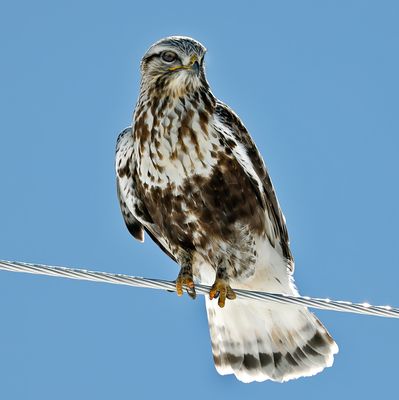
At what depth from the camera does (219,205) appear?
20.8ft

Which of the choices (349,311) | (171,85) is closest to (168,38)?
(171,85)

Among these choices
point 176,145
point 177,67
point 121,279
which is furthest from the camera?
point 177,67

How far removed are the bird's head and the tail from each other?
1671 mm

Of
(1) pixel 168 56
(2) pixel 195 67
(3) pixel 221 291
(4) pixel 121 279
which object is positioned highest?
(1) pixel 168 56

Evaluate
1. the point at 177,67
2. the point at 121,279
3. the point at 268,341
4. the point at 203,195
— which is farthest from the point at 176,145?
the point at 268,341

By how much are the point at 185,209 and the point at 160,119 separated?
1.97ft

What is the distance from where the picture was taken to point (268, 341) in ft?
23.3

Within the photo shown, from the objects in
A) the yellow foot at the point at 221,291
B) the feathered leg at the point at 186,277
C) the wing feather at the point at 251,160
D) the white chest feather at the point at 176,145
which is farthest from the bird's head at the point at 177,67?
the yellow foot at the point at 221,291

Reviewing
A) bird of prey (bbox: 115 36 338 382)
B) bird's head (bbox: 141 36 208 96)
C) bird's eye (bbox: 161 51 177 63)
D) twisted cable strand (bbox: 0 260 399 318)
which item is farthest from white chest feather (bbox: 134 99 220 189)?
twisted cable strand (bbox: 0 260 399 318)

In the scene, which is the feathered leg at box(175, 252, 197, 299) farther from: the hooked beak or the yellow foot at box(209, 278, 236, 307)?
the hooked beak

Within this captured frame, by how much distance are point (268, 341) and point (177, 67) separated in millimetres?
2142

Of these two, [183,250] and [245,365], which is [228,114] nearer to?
[183,250]

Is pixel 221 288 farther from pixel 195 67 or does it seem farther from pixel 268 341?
pixel 195 67

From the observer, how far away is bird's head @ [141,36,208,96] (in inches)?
247
